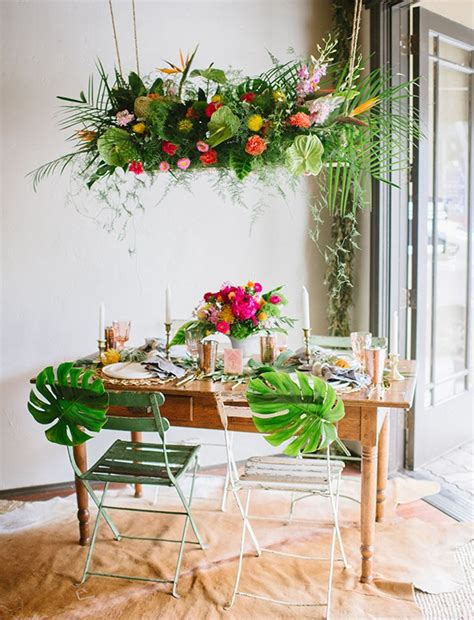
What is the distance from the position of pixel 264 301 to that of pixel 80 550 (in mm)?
1410

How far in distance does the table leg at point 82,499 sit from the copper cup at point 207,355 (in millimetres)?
659

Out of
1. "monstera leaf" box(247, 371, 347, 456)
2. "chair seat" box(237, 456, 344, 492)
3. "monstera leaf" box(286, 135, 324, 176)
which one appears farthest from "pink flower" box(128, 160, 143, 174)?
"chair seat" box(237, 456, 344, 492)

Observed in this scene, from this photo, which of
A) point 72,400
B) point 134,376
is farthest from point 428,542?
point 72,400

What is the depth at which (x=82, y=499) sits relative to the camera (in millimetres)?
3215

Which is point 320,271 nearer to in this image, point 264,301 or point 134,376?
point 264,301

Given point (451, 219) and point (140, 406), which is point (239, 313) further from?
point (451, 219)

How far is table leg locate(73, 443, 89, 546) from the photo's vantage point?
3168mm

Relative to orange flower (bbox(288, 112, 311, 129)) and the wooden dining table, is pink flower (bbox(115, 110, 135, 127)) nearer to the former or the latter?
orange flower (bbox(288, 112, 311, 129))

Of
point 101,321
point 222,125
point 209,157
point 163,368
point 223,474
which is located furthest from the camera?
point 223,474

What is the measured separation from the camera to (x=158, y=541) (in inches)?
129

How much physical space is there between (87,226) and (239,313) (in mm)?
1267

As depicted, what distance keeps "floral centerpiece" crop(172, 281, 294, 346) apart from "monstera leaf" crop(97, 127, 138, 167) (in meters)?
0.73

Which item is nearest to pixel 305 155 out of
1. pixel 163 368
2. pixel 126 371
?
pixel 163 368

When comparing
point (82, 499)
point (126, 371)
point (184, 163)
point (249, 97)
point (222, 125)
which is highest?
point (249, 97)
